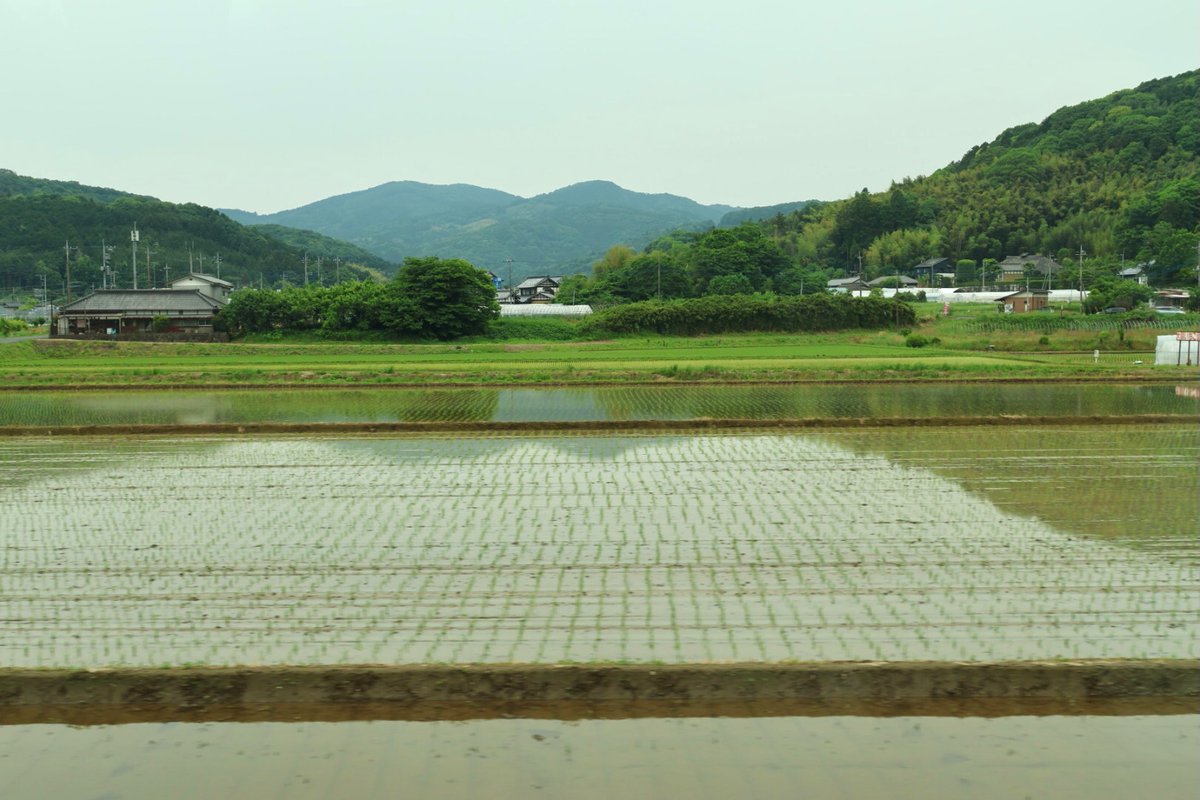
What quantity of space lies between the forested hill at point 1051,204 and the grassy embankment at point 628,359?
39.0 metres

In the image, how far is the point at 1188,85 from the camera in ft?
334

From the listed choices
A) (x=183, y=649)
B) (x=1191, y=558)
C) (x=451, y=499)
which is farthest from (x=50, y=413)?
(x=1191, y=558)

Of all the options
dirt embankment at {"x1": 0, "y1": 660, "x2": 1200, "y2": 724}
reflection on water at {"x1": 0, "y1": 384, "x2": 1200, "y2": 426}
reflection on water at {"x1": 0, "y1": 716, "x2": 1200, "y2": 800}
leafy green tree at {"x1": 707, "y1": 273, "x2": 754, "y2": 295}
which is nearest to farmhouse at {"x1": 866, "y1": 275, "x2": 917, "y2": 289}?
leafy green tree at {"x1": 707, "y1": 273, "x2": 754, "y2": 295}

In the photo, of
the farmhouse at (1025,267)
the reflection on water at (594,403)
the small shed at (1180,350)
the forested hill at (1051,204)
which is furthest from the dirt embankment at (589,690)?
the forested hill at (1051,204)

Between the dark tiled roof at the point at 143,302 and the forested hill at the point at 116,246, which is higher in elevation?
the forested hill at the point at 116,246

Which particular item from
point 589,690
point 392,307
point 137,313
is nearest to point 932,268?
point 392,307

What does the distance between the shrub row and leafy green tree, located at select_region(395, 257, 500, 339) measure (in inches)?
195

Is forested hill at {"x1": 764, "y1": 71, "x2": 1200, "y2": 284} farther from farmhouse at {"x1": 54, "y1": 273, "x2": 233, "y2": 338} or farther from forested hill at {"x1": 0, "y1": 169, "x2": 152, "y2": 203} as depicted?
forested hill at {"x1": 0, "y1": 169, "x2": 152, "y2": 203}

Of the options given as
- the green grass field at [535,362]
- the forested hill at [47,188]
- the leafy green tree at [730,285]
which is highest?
the forested hill at [47,188]

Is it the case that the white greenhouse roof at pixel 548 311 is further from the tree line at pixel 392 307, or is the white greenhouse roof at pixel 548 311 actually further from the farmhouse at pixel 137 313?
the farmhouse at pixel 137 313

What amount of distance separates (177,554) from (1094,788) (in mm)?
6095

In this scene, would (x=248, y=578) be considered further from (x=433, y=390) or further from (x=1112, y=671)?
(x=433, y=390)

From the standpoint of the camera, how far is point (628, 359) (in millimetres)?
28953

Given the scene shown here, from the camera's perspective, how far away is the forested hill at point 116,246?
74625mm
